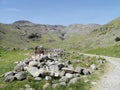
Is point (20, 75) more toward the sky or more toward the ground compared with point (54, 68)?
more toward the ground

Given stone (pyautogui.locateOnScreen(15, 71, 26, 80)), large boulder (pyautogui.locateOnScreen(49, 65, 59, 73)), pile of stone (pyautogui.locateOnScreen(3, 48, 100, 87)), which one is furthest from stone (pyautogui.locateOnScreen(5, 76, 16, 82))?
large boulder (pyautogui.locateOnScreen(49, 65, 59, 73))

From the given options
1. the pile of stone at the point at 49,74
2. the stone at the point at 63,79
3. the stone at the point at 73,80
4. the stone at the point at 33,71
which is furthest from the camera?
the stone at the point at 33,71

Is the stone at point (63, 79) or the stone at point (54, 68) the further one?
the stone at point (54, 68)

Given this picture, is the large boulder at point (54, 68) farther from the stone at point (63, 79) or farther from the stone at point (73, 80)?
the stone at point (73, 80)

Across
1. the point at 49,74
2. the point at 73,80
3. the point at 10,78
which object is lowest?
the point at 10,78

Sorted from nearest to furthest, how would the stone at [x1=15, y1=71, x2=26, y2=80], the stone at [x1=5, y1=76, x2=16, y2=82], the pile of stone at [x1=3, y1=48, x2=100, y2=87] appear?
the pile of stone at [x1=3, y1=48, x2=100, y2=87] → the stone at [x1=5, y1=76, x2=16, y2=82] → the stone at [x1=15, y1=71, x2=26, y2=80]

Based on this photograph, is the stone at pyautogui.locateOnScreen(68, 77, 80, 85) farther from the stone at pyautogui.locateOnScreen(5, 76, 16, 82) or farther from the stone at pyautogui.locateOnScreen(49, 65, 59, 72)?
the stone at pyautogui.locateOnScreen(5, 76, 16, 82)

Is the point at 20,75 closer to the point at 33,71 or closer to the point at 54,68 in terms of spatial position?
the point at 33,71

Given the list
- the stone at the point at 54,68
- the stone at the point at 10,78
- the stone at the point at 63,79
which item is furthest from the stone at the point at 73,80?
the stone at the point at 10,78

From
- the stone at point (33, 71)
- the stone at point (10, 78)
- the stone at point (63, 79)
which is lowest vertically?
the stone at point (10, 78)

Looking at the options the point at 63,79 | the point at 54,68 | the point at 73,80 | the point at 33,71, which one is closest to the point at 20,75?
the point at 33,71

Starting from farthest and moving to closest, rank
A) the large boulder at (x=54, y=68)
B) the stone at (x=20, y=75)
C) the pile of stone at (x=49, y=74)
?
the large boulder at (x=54, y=68), the stone at (x=20, y=75), the pile of stone at (x=49, y=74)

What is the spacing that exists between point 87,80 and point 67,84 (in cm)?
267

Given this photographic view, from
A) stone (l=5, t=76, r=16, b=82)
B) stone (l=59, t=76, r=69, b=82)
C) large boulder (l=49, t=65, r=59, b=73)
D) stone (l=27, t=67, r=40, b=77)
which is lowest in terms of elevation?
stone (l=5, t=76, r=16, b=82)
